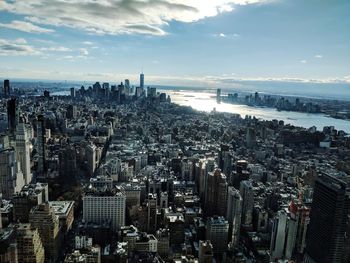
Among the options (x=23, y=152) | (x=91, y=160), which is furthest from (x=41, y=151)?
(x=91, y=160)

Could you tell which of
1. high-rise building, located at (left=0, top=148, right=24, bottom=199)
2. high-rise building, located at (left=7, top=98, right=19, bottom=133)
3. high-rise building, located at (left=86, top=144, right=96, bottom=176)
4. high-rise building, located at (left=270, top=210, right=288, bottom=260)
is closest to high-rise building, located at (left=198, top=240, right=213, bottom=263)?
high-rise building, located at (left=270, top=210, right=288, bottom=260)

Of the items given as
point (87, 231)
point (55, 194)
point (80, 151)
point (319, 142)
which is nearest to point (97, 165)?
point (80, 151)

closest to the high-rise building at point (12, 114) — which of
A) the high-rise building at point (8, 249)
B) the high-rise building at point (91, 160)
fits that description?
the high-rise building at point (91, 160)

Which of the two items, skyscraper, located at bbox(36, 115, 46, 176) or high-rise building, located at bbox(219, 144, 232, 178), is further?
high-rise building, located at bbox(219, 144, 232, 178)

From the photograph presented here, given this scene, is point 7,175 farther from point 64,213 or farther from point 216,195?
point 216,195

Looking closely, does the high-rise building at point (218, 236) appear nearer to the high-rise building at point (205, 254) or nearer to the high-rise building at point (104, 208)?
the high-rise building at point (205, 254)

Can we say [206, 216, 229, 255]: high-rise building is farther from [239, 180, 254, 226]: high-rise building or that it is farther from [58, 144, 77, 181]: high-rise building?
[58, 144, 77, 181]: high-rise building
